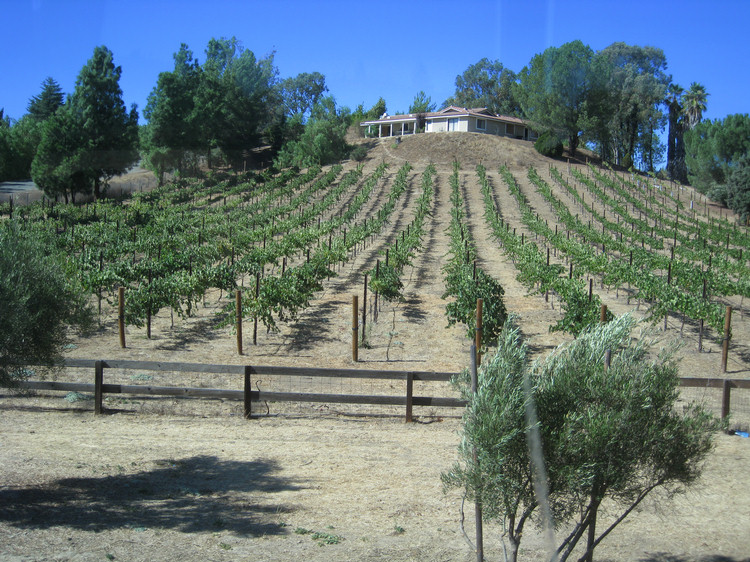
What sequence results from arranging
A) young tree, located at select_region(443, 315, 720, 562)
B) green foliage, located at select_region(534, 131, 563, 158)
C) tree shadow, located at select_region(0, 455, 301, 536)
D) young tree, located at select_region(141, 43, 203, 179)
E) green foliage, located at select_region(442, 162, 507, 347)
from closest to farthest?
young tree, located at select_region(443, 315, 720, 562) → tree shadow, located at select_region(0, 455, 301, 536) → green foliage, located at select_region(442, 162, 507, 347) → young tree, located at select_region(141, 43, 203, 179) → green foliage, located at select_region(534, 131, 563, 158)

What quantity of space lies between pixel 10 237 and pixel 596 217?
128 ft

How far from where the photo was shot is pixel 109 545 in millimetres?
6434

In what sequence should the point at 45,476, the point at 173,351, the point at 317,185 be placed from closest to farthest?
the point at 45,476 < the point at 173,351 < the point at 317,185

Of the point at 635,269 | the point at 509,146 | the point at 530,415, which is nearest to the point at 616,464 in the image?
the point at 530,415

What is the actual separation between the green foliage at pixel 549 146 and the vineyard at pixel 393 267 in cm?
627

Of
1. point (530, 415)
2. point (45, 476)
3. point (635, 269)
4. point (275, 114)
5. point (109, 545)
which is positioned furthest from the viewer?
point (275, 114)

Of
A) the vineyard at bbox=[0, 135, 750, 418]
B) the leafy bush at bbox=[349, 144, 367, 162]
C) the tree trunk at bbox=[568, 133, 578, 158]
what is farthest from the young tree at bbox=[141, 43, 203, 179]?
the tree trunk at bbox=[568, 133, 578, 158]

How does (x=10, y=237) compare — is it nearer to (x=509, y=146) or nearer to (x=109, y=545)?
(x=109, y=545)

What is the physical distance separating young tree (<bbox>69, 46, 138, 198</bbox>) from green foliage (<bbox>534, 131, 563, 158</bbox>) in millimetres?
37203

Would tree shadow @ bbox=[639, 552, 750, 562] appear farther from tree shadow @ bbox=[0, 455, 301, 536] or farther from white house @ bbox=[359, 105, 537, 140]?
white house @ bbox=[359, 105, 537, 140]

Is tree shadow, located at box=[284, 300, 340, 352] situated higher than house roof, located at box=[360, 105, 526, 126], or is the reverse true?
house roof, located at box=[360, 105, 526, 126]

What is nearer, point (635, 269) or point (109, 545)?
point (109, 545)

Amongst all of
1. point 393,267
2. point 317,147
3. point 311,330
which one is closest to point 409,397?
point 311,330

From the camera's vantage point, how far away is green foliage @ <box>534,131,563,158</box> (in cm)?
6222
